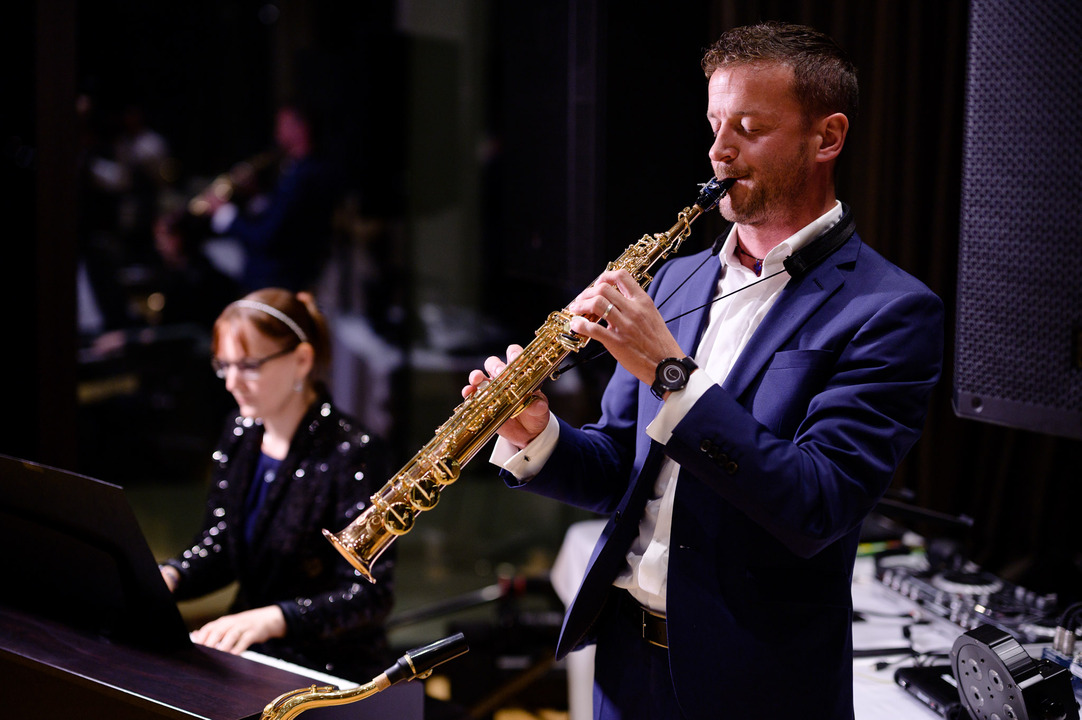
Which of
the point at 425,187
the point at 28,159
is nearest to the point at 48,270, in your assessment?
the point at 28,159

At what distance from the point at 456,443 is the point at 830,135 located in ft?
2.74

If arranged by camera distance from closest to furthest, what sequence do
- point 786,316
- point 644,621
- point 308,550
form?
1. point 786,316
2. point 644,621
3. point 308,550

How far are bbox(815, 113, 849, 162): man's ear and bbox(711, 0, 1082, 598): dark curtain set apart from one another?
1224mm

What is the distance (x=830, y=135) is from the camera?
1545 millimetres

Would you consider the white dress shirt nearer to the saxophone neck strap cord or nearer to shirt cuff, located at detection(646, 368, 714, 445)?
the saxophone neck strap cord

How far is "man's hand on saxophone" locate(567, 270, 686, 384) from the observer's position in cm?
136

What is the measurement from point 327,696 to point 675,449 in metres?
0.64

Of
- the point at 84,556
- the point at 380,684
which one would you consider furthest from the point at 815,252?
the point at 84,556

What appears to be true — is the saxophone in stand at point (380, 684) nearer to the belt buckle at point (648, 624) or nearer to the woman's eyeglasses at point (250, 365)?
the belt buckle at point (648, 624)

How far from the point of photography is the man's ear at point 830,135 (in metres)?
1.54

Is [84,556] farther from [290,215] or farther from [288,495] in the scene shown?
[290,215]

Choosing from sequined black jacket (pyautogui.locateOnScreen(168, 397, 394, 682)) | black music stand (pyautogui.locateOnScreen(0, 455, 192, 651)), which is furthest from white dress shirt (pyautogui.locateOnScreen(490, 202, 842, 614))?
sequined black jacket (pyautogui.locateOnScreen(168, 397, 394, 682))

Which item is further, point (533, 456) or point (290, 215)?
point (290, 215)

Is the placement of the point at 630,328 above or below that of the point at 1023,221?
below
